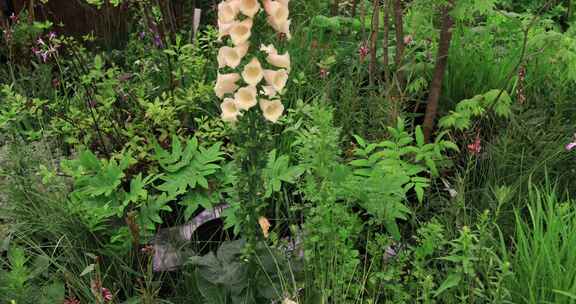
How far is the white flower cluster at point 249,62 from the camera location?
166 centimetres

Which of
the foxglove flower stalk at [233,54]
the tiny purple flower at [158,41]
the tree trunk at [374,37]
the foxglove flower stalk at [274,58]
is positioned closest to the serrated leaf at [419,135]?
the tree trunk at [374,37]

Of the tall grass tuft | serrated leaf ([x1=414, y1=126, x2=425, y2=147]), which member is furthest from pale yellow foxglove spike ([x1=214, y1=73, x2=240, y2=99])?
the tall grass tuft

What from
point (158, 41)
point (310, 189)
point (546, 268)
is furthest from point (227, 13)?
point (158, 41)

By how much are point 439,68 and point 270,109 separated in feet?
4.35

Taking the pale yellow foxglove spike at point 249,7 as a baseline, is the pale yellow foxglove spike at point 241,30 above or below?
below

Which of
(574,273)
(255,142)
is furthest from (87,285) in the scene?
(574,273)

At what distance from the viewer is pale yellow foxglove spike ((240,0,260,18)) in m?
1.62

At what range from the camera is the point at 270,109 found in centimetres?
180

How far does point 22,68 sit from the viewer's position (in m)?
3.88

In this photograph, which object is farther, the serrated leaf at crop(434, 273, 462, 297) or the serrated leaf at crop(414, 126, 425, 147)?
the serrated leaf at crop(414, 126, 425, 147)

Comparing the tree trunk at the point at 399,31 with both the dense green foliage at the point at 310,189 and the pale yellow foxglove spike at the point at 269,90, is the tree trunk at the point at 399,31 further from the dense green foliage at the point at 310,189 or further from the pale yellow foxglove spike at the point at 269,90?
the pale yellow foxglove spike at the point at 269,90

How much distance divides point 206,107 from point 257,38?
1.48 m

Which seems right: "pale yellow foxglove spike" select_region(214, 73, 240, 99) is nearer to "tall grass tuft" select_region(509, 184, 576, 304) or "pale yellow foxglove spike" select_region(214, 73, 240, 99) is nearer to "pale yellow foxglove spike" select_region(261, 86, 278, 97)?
"pale yellow foxglove spike" select_region(261, 86, 278, 97)

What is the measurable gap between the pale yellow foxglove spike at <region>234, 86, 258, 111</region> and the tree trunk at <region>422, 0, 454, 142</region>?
4.22 feet
